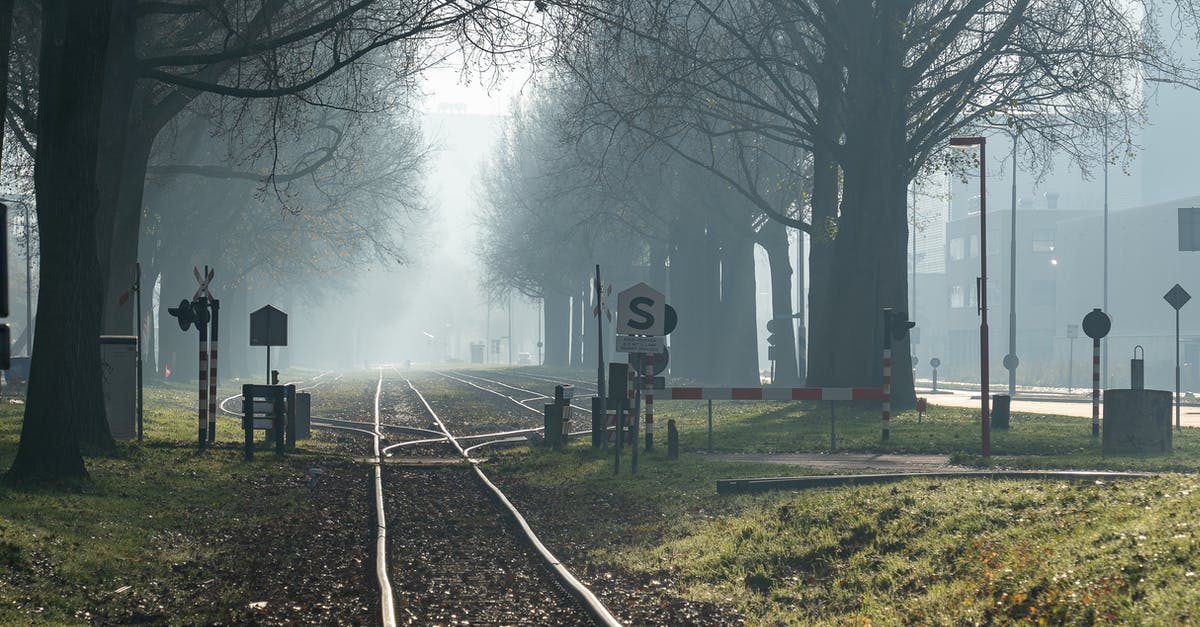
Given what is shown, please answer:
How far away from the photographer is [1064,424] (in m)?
24.8

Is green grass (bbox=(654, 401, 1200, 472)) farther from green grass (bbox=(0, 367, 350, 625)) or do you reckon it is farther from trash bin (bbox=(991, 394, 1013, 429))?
green grass (bbox=(0, 367, 350, 625))

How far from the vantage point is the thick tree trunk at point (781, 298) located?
3981 cm

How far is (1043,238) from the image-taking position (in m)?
91.0

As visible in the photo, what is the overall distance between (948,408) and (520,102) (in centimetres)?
4262

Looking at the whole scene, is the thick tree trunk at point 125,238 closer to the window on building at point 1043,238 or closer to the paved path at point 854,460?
the paved path at point 854,460

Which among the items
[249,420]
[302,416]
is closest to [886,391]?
[249,420]

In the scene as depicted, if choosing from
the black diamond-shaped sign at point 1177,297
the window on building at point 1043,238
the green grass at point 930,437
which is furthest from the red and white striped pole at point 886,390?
the window on building at point 1043,238

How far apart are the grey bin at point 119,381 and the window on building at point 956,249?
83.2m

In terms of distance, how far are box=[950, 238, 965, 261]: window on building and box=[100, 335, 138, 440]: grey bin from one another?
83232mm

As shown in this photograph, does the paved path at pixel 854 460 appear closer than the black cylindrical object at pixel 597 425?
Yes

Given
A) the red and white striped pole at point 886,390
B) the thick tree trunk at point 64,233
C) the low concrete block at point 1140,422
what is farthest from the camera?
the red and white striped pole at point 886,390

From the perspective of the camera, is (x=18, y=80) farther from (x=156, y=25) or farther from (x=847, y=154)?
(x=847, y=154)

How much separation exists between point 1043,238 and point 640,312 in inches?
3161

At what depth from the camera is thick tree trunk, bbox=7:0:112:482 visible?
547 inches
